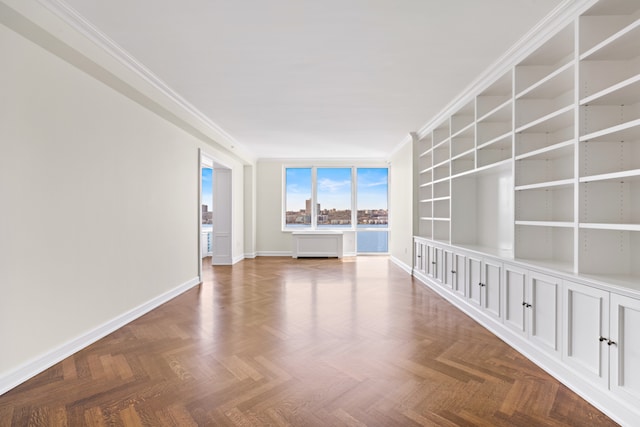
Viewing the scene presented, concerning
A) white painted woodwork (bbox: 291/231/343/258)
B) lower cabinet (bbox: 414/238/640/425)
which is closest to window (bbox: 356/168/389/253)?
white painted woodwork (bbox: 291/231/343/258)

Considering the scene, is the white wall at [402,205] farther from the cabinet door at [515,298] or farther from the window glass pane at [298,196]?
the cabinet door at [515,298]

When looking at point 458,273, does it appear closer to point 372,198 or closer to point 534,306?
point 534,306

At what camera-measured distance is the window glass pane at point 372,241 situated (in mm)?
9109

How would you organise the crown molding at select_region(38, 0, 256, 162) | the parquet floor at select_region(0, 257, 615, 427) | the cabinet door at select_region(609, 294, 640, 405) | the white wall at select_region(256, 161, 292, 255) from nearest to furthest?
1. the cabinet door at select_region(609, 294, 640, 405)
2. the parquet floor at select_region(0, 257, 615, 427)
3. the crown molding at select_region(38, 0, 256, 162)
4. the white wall at select_region(256, 161, 292, 255)

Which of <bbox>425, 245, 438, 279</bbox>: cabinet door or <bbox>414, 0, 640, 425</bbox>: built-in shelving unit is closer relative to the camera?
<bbox>414, 0, 640, 425</bbox>: built-in shelving unit

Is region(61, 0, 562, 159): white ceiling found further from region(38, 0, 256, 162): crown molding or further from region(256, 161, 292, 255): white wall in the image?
region(256, 161, 292, 255): white wall

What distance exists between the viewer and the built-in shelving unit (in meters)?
1.97

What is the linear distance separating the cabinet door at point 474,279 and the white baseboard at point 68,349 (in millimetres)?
3878

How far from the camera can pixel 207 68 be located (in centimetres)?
336

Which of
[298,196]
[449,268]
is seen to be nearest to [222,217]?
[298,196]

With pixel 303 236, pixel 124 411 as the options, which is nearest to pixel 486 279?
pixel 124 411

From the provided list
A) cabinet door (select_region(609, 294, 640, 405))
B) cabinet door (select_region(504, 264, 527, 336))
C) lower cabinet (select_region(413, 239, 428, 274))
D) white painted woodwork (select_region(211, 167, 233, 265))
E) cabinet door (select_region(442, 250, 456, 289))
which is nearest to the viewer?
cabinet door (select_region(609, 294, 640, 405))

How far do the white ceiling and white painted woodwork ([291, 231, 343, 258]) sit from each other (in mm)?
4130

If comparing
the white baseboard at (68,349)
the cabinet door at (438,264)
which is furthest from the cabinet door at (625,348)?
the white baseboard at (68,349)
